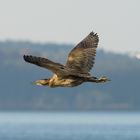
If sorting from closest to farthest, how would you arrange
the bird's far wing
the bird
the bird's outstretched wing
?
1. the bird's far wing
2. the bird
3. the bird's outstretched wing

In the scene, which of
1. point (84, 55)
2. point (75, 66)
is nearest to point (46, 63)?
point (75, 66)

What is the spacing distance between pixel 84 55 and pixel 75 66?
1035mm

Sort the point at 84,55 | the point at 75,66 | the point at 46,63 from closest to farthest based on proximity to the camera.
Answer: the point at 46,63 < the point at 75,66 < the point at 84,55

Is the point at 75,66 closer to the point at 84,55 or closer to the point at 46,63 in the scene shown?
the point at 84,55

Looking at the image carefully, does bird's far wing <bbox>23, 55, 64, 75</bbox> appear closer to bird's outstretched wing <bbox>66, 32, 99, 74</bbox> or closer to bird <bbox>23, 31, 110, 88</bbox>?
bird <bbox>23, 31, 110, 88</bbox>

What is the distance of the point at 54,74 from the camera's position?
1852 cm

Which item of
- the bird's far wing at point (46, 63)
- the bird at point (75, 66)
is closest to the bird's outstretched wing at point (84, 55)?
the bird at point (75, 66)

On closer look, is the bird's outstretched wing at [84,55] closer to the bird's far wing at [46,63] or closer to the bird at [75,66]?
the bird at [75,66]

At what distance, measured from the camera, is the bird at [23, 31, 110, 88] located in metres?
17.7

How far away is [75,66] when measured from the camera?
19328 millimetres

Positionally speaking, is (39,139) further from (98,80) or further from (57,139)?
(98,80)

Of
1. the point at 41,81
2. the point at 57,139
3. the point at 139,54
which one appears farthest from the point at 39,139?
the point at 41,81

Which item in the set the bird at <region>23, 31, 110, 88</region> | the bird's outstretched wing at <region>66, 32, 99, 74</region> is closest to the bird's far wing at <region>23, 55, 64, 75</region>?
the bird at <region>23, 31, 110, 88</region>

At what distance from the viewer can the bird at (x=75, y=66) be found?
17719 mm
